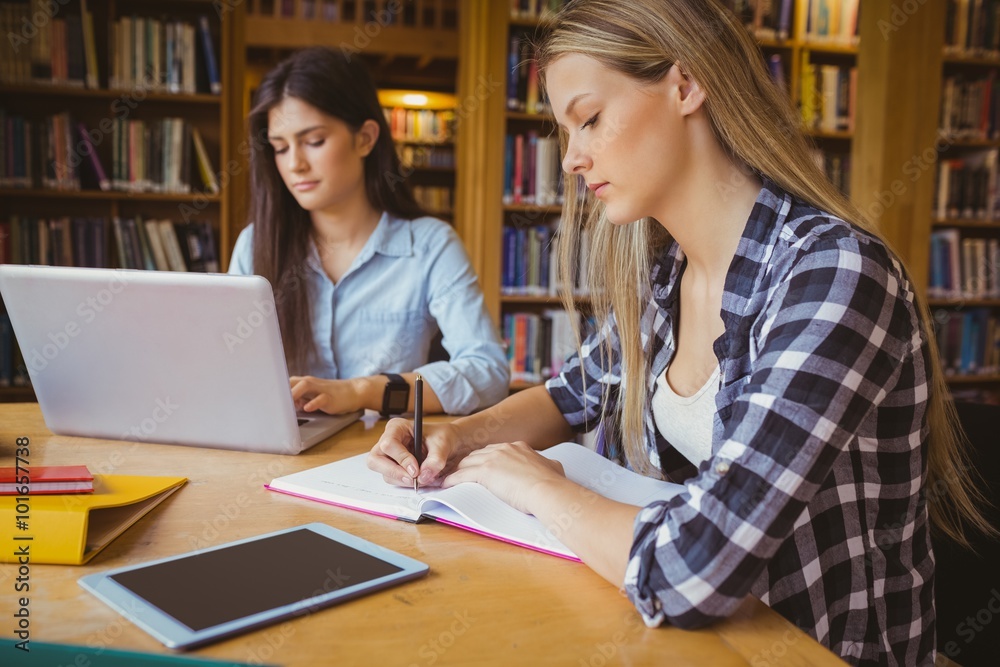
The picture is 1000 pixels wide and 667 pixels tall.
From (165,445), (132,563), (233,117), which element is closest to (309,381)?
(165,445)

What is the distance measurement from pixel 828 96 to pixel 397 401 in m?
3.01

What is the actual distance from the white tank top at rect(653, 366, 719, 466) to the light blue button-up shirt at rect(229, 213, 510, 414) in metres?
0.75

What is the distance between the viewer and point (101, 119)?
10.5ft

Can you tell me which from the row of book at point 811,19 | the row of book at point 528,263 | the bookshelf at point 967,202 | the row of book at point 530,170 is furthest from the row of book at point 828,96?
the row of book at point 528,263

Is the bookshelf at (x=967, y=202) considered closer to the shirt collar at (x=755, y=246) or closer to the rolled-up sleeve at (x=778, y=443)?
the shirt collar at (x=755, y=246)

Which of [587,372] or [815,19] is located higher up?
[815,19]

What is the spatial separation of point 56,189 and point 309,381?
2.28 meters

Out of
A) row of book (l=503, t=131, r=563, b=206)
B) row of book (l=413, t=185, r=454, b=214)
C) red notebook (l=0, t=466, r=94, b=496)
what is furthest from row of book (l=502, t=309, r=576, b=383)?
row of book (l=413, t=185, r=454, b=214)

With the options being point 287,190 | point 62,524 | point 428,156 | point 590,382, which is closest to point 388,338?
point 287,190

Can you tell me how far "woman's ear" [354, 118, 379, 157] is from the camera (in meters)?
2.01

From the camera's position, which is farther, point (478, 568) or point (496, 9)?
point (496, 9)

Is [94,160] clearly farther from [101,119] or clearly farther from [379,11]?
[379,11]

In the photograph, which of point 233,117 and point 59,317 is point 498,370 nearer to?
point 59,317

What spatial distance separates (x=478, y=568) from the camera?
2.49 feet
